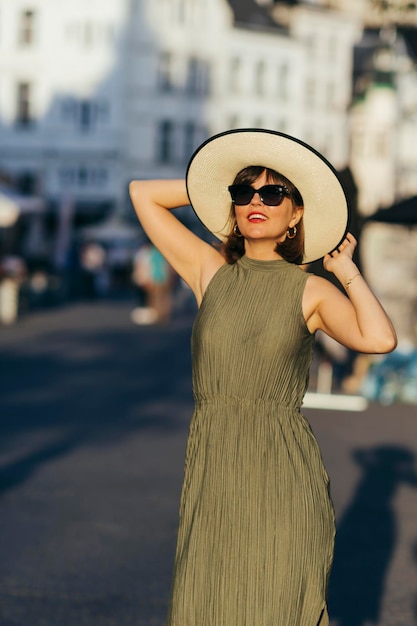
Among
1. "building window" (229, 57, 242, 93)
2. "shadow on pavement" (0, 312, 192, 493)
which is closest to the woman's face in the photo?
"shadow on pavement" (0, 312, 192, 493)

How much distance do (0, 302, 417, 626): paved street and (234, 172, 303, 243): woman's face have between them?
2608 mm

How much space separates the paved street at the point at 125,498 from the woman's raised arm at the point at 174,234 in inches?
92.5

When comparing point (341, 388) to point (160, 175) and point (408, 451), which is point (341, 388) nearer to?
point (408, 451)

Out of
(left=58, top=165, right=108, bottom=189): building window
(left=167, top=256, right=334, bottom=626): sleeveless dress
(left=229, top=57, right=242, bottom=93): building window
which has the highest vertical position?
(left=167, top=256, right=334, bottom=626): sleeveless dress

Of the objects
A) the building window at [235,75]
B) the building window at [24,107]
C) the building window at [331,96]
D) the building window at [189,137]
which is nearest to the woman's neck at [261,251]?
the building window at [24,107]

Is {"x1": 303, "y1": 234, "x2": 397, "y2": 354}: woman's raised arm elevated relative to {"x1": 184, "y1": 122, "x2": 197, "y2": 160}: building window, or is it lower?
elevated

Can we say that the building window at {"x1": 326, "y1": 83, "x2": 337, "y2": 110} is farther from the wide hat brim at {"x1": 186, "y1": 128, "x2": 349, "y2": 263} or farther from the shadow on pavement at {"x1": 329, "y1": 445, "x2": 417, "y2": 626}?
the wide hat brim at {"x1": 186, "y1": 128, "x2": 349, "y2": 263}

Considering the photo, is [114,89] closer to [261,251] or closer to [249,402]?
[261,251]

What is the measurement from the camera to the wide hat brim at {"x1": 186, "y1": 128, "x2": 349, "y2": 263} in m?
4.03

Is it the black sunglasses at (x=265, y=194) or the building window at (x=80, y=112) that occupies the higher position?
the black sunglasses at (x=265, y=194)

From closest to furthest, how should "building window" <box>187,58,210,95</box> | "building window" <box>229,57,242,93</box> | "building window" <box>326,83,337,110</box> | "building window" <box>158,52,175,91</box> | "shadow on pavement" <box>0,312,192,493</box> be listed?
"shadow on pavement" <box>0,312,192,493</box> → "building window" <box>158,52,175,91</box> → "building window" <box>187,58,210,95</box> → "building window" <box>229,57,242,93</box> → "building window" <box>326,83,337,110</box>

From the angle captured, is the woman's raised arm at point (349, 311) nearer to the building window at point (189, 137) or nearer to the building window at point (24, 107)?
the building window at point (24, 107)

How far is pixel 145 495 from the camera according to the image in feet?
30.9

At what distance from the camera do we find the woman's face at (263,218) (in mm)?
4098
